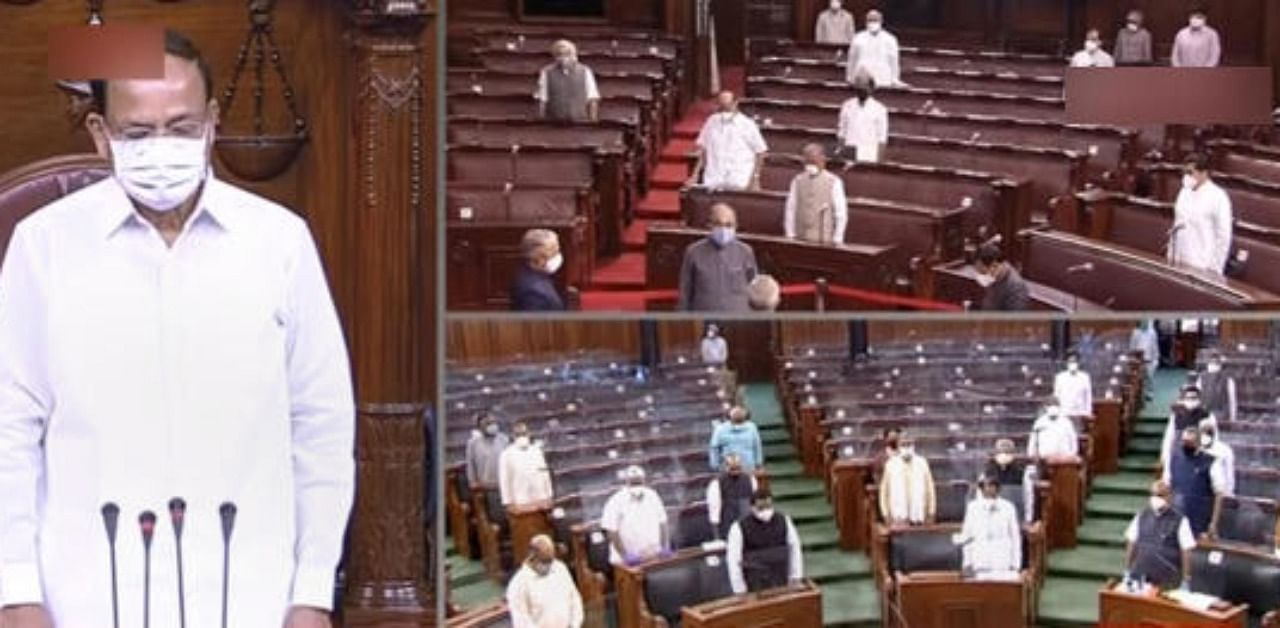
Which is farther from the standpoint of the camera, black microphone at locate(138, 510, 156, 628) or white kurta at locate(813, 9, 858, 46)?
white kurta at locate(813, 9, 858, 46)

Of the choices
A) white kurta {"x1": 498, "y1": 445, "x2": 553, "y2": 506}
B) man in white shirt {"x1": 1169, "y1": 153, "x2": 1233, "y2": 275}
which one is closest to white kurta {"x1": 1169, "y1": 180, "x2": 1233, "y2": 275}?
man in white shirt {"x1": 1169, "y1": 153, "x2": 1233, "y2": 275}

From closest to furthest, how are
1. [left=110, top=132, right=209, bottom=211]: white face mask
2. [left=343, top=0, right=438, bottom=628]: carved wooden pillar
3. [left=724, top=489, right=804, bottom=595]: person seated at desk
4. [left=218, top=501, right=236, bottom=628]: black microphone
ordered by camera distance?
[left=110, top=132, right=209, bottom=211]: white face mask
[left=218, top=501, right=236, bottom=628]: black microphone
[left=343, top=0, right=438, bottom=628]: carved wooden pillar
[left=724, top=489, right=804, bottom=595]: person seated at desk

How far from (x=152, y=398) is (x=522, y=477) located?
2.96 feet

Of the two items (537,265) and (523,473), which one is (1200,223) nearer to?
(537,265)

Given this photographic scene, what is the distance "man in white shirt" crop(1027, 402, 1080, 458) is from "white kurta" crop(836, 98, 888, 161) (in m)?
0.70

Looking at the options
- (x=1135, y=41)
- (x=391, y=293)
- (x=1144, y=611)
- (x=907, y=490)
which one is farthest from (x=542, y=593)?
(x=1135, y=41)

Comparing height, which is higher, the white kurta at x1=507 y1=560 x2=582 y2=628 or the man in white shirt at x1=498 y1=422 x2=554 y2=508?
the man in white shirt at x1=498 y1=422 x2=554 y2=508

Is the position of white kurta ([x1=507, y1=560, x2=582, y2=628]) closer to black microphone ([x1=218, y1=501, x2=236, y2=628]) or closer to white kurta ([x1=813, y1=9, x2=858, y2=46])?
black microphone ([x1=218, y1=501, x2=236, y2=628])

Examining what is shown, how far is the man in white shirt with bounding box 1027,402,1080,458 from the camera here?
540 centimetres

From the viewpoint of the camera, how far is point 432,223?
5.18 meters

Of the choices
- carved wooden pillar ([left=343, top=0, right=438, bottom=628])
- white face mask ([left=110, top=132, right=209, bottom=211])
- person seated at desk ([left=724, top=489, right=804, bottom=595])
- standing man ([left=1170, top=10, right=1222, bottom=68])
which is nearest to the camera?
white face mask ([left=110, top=132, right=209, bottom=211])

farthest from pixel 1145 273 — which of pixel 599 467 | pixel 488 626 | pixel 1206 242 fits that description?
pixel 488 626

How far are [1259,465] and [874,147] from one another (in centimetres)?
111

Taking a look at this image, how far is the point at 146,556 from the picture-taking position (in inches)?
188
